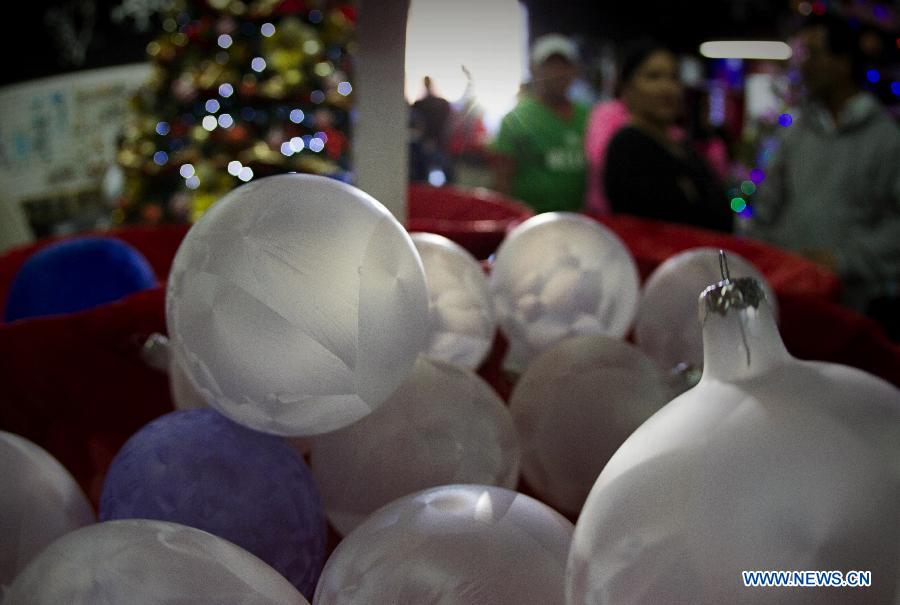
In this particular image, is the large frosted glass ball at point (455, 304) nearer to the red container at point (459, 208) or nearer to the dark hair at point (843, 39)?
the red container at point (459, 208)

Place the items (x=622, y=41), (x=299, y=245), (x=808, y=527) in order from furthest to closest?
1. (x=622, y=41)
2. (x=299, y=245)
3. (x=808, y=527)

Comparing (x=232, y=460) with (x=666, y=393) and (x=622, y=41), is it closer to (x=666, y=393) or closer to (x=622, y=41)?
Result: (x=666, y=393)

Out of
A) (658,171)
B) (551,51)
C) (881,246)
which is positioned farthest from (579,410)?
(551,51)

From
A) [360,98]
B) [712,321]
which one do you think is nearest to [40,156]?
[360,98]

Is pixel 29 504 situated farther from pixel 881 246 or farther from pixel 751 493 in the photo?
pixel 881 246

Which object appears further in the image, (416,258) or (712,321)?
(416,258)

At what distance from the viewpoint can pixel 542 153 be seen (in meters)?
2.95

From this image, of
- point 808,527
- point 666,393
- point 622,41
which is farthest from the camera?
point 622,41

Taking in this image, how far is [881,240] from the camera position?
2178mm

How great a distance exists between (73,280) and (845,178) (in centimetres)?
187

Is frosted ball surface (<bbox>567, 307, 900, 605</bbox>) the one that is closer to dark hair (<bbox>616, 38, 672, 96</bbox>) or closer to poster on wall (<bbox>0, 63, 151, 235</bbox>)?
dark hair (<bbox>616, 38, 672, 96</bbox>)

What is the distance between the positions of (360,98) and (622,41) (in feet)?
23.2

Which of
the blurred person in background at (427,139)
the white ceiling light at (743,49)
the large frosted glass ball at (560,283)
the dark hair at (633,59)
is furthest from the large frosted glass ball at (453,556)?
the white ceiling light at (743,49)

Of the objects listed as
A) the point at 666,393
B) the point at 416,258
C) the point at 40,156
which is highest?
the point at 416,258
